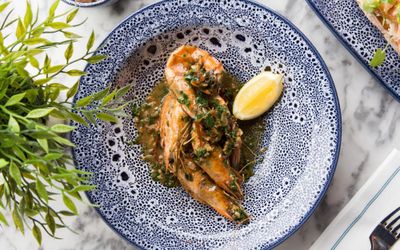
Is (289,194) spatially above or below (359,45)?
below

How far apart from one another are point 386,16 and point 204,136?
716mm

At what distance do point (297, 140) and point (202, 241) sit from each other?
476 mm

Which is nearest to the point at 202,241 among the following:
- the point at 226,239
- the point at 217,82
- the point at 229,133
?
the point at 226,239

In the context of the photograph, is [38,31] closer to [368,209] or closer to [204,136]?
[204,136]

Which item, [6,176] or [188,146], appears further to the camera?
[188,146]

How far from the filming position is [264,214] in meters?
1.97

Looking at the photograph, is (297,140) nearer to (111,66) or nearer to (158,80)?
(158,80)

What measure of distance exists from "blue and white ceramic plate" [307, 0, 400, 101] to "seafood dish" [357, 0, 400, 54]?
0.05 metres

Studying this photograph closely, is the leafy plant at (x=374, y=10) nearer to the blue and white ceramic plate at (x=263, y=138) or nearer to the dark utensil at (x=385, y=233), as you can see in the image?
Answer: the blue and white ceramic plate at (x=263, y=138)

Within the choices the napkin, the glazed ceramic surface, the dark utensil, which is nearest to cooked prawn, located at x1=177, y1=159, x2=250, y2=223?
the napkin

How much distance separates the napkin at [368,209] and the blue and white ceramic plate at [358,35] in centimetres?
26

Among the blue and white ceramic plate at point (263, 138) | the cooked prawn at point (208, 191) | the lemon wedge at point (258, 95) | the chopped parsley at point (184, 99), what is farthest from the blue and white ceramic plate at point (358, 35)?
the cooked prawn at point (208, 191)

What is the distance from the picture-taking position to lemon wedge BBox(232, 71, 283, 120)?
6.39 feet

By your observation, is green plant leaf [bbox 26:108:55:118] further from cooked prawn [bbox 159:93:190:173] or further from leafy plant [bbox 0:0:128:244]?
cooked prawn [bbox 159:93:190:173]
